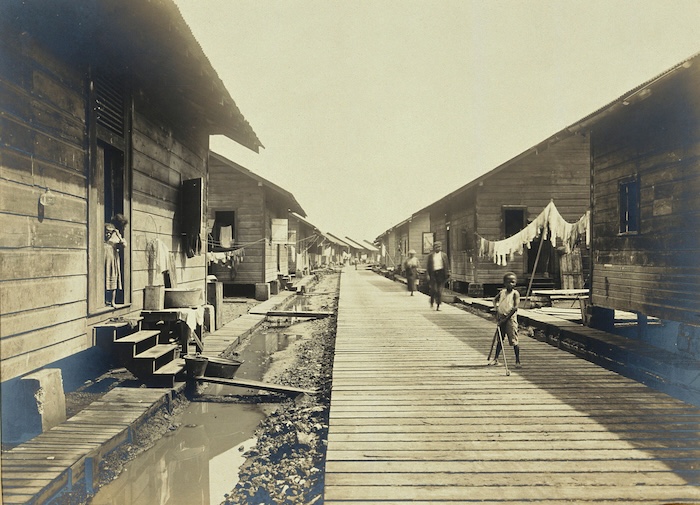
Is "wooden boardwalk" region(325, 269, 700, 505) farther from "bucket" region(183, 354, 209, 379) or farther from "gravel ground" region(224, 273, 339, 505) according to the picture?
"bucket" region(183, 354, 209, 379)

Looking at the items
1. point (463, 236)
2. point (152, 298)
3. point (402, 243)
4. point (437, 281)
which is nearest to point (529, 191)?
point (463, 236)

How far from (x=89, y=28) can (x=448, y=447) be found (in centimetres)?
616

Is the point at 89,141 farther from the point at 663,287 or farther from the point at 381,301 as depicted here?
the point at 381,301

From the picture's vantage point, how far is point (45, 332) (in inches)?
191

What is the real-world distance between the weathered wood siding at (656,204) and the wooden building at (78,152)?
25.1ft

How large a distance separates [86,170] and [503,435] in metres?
5.79

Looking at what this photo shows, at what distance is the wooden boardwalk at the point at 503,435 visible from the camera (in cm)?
321

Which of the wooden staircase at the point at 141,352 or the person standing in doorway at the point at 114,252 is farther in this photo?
the person standing in doorway at the point at 114,252

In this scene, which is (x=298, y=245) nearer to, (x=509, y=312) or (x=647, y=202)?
(x=647, y=202)

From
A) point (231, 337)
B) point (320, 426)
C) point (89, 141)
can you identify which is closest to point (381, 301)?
point (231, 337)

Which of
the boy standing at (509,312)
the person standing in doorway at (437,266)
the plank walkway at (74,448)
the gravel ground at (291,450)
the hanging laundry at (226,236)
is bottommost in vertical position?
the gravel ground at (291,450)

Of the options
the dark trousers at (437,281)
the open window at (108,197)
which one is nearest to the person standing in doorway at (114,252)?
the open window at (108,197)

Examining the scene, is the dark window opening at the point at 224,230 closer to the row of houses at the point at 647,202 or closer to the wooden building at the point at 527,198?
the wooden building at the point at 527,198

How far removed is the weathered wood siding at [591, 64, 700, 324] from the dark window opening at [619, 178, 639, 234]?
12 centimetres
